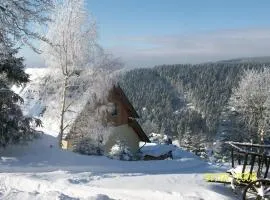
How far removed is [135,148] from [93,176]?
2863 cm

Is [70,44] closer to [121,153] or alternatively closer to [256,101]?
[121,153]

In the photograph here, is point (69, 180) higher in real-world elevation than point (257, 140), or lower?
higher

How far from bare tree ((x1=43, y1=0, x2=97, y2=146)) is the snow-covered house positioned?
118 cm

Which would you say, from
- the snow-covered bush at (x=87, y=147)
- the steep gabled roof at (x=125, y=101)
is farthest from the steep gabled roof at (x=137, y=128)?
the snow-covered bush at (x=87, y=147)

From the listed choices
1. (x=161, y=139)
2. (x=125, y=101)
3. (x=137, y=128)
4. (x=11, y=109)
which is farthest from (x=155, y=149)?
(x=161, y=139)

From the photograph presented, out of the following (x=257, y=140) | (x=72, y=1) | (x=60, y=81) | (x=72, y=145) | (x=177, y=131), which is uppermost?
(x=72, y=1)

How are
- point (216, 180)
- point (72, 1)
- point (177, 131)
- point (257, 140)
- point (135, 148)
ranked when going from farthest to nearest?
point (177, 131)
point (257, 140)
point (135, 148)
point (72, 1)
point (216, 180)

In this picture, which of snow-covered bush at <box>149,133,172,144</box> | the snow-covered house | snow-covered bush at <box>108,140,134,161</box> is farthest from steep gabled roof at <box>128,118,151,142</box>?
snow-covered bush at <box>149,133,172,144</box>

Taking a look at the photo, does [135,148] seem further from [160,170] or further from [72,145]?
[160,170]

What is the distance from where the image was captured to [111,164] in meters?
23.1

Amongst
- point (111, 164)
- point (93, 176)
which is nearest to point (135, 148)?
point (111, 164)

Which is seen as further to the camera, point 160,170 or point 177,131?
point 177,131

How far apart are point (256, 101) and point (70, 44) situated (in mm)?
32495

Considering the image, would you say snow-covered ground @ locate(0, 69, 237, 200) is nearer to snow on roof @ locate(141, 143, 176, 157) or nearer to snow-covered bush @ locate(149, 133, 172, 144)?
snow on roof @ locate(141, 143, 176, 157)
